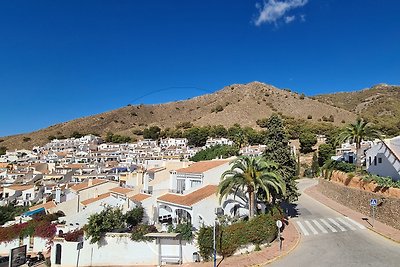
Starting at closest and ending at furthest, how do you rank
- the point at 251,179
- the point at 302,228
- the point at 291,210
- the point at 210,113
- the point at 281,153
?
the point at 251,179
the point at 302,228
the point at 281,153
the point at 291,210
the point at 210,113

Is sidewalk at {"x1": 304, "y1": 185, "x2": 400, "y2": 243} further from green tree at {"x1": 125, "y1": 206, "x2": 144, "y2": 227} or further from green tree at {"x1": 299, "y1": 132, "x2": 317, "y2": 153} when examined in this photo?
green tree at {"x1": 299, "y1": 132, "x2": 317, "y2": 153}

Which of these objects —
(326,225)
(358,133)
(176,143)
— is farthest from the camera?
(176,143)

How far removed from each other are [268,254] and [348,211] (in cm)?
1551

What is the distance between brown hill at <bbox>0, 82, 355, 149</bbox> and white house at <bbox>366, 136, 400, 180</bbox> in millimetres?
81057

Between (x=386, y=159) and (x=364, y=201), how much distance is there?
15.6ft

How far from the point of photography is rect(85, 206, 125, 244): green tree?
23.9m

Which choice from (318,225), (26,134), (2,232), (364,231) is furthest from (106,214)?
(26,134)

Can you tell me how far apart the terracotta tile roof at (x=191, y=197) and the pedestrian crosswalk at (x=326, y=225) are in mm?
8050

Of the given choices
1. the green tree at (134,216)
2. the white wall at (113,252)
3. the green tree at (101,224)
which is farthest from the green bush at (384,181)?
the green tree at (101,224)

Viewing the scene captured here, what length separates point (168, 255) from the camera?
75.8 ft

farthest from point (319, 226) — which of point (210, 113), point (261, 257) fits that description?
point (210, 113)

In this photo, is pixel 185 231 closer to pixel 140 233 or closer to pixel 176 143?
pixel 140 233

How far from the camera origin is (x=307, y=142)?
277 feet

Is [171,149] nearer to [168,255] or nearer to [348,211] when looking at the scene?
[348,211]
